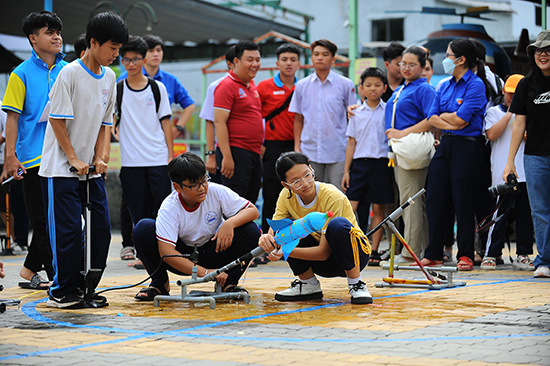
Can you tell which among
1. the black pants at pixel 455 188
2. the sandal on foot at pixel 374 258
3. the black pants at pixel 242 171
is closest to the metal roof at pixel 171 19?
the black pants at pixel 242 171

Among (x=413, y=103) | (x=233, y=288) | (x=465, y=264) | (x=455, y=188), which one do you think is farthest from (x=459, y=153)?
(x=233, y=288)

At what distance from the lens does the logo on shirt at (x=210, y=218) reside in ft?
19.1

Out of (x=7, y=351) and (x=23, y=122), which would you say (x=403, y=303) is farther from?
(x=23, y=122)

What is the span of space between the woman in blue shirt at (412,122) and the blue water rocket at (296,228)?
309cm

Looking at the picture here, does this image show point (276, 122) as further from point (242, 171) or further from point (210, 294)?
point (210, 294)

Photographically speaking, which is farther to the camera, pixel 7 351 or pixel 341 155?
pixel 341 155

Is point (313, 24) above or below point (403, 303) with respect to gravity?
above

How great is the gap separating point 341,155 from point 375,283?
8.32 feet

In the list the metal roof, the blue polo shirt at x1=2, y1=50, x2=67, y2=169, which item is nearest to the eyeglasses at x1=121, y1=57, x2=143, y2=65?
the blue polo shirt at x1=2, y1=50, x2=67, y2=169

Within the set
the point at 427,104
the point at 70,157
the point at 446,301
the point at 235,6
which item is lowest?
the point at 446,301

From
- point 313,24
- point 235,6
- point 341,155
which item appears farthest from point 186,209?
point 313,24

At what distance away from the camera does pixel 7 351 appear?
3982 mm

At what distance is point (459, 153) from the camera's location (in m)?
7.91

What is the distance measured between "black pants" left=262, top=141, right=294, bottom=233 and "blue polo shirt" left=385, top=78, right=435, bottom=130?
1.32 meters
